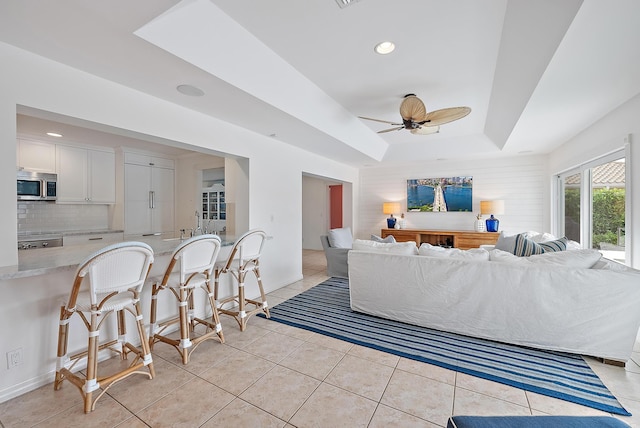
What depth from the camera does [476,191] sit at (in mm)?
6027

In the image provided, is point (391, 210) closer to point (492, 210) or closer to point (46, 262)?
point (492, 210)

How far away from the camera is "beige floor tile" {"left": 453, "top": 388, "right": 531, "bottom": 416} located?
1.65 metres

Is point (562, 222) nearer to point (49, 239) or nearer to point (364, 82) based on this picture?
point (364, 82)

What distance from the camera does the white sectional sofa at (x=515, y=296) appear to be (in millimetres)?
2145

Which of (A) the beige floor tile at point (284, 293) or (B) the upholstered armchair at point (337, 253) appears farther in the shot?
(B) the upholstered armchair at point (337, 253)

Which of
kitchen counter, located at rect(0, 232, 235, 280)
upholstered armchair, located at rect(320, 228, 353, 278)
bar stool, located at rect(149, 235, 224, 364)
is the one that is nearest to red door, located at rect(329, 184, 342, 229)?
upholstered armchair, located at rect(320, 228, 353, 278)

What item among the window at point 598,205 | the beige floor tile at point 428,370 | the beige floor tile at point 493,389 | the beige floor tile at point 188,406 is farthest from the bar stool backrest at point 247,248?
the window at point 598,205

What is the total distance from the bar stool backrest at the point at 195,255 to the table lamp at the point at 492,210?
541cm

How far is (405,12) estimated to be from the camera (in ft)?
6.32

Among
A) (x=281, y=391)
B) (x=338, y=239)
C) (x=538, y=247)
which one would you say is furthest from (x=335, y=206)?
(x=281, y=391)

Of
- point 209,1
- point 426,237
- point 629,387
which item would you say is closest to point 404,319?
point 629,387

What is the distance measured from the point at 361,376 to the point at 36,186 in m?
5.20

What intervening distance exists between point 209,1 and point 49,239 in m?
4.22

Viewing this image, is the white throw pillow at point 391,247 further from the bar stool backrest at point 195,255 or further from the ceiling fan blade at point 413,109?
the bar stool backrest at point 195,255
